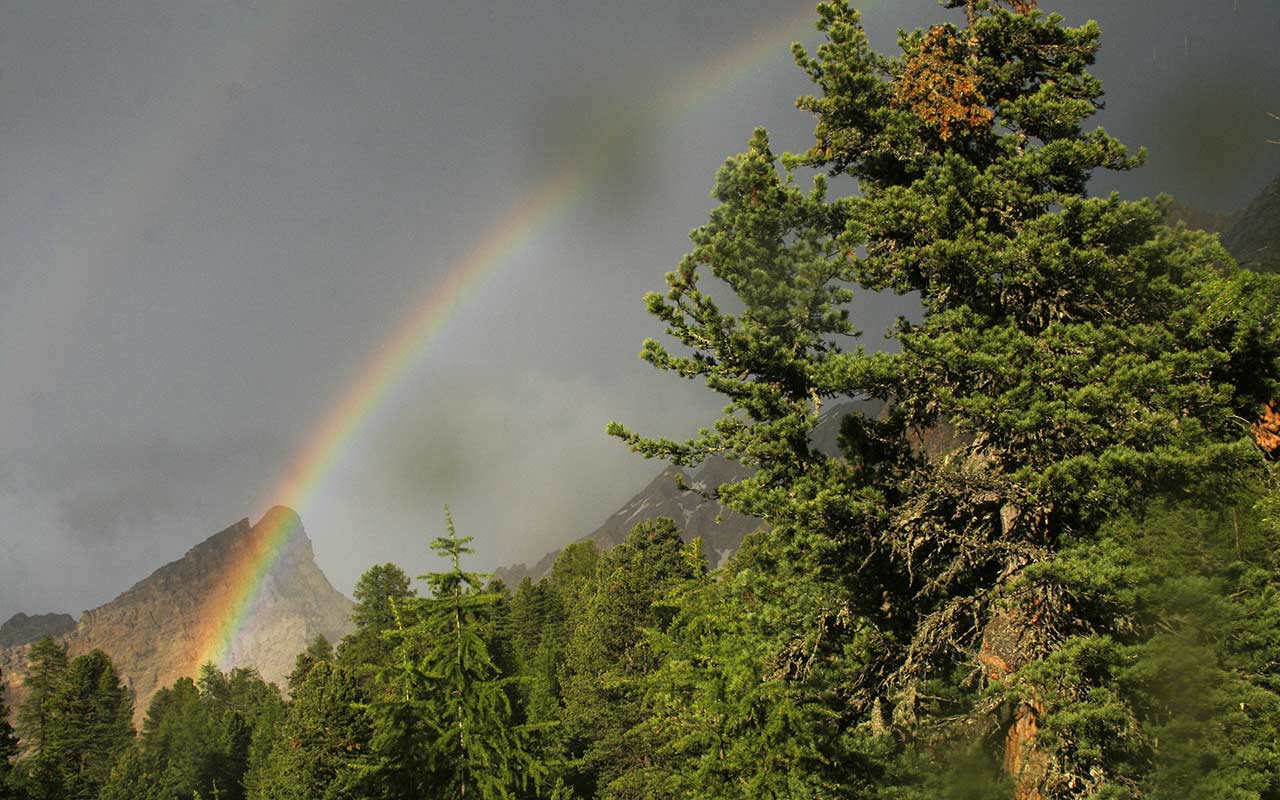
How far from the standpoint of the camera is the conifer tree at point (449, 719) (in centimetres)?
1135

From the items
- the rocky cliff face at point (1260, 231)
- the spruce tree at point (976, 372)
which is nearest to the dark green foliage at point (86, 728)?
the spruce tree at point (976, 372)

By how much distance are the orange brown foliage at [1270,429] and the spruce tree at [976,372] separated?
671mm

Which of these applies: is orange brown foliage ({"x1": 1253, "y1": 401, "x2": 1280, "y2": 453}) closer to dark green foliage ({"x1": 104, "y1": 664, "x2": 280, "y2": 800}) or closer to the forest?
the forest

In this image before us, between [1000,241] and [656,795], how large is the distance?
1898 centimetres

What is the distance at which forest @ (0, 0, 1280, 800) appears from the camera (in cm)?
1027

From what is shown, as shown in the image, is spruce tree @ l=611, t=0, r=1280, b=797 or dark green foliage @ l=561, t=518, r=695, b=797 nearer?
spruce tree @ l=611, t=0, r=1280, b=797

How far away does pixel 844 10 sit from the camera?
14.1 metres

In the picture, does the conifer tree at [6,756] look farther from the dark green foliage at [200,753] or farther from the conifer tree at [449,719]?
the conifer tree at [449,719]

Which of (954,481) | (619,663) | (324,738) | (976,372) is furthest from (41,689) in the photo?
(976,372)

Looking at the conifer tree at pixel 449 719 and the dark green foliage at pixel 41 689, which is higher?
the dark green foliage at pixel 41 689

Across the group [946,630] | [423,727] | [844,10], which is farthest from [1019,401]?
[423,727]

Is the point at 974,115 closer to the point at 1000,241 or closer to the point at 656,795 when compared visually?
the point at 1000,241

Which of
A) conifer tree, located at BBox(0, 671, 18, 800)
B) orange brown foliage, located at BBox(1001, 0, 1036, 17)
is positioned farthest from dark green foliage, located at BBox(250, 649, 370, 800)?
orange brown foliage, located at BBox(1001, 0, 1036, 17)

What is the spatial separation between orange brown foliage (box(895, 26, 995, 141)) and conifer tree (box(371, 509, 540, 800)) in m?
12.0
